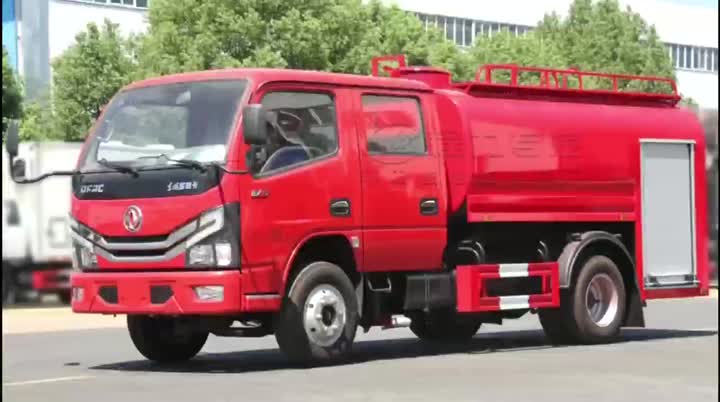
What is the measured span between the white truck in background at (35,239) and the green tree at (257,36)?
31182 mm

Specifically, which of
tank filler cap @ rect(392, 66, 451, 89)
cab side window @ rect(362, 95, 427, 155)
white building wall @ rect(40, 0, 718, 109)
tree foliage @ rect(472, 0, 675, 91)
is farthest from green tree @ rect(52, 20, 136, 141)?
white building wall @ rect(40, 0, 718, 109)

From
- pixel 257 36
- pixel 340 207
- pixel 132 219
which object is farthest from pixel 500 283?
pixel 257 36

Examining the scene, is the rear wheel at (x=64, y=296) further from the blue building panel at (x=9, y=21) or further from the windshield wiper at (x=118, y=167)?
the windshield wiper at (x=118, y=167)

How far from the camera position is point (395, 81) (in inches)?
512

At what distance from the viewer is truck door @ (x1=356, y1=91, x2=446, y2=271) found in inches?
Answer: 484

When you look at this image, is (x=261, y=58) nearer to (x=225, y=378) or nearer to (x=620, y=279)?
(x=620, y=279)

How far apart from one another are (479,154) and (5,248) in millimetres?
9330

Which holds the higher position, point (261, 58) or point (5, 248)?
point (261, 58)

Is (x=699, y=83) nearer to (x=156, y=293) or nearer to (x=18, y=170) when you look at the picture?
(x=156, y=293)

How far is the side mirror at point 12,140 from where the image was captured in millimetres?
5581

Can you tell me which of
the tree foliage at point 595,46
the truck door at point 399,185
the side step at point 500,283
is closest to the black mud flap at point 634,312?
the side step at point 500,283

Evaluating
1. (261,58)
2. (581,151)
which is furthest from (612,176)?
(261,58)

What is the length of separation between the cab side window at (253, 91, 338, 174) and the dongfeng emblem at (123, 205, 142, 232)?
2.98 ft

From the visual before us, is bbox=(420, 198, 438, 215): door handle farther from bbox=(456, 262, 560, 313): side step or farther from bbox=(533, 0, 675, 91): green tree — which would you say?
bbox=(533, 0, 675, 91): green tree
